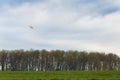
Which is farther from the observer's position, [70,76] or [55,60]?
[55,60]

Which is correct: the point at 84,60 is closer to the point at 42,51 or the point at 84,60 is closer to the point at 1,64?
→ the point at 42,51

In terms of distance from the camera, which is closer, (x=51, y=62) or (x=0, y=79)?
(x=0, y=79)

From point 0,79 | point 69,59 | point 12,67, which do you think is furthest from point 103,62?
point 0,79

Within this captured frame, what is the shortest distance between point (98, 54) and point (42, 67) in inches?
814

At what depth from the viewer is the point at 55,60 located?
129 m

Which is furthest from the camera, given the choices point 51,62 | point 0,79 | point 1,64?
point 51,62

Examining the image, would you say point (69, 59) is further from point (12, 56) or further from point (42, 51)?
point (12, 56)

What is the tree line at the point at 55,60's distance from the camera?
408 ft

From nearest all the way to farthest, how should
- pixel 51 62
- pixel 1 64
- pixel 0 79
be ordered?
pixel 0 79 < pixel 1 64 < pixel 51 62

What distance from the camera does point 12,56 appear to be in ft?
413

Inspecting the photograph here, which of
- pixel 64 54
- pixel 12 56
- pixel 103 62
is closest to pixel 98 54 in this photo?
pixel 103 62

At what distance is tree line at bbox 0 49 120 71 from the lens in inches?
4892

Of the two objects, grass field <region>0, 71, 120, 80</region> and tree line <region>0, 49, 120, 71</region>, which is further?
tree line <region>0, 49, 120, 71</region>

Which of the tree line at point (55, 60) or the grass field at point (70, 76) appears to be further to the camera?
the tree line at point (55, 60)
